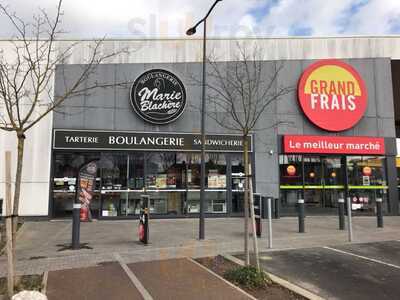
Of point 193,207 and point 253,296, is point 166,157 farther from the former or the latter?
point 253,296

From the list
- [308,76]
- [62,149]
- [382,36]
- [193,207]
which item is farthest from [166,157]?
[382,36]

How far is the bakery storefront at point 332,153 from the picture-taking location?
61.8ft

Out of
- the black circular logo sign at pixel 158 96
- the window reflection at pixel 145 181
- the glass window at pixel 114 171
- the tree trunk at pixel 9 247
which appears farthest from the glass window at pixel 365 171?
the tree trunk at pixel 9 247

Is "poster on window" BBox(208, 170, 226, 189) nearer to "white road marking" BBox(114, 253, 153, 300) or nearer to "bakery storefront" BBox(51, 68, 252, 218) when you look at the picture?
"bakery storefront" BBox(51, 68, 252, 218)

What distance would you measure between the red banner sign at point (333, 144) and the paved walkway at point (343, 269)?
310 inches

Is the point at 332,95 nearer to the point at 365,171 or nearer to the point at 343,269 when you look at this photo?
the point at 365,171

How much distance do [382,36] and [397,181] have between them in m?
7.24

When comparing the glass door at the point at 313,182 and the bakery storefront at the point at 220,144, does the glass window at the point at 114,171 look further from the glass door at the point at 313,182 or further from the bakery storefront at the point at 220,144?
the glass door at the point at 313,182

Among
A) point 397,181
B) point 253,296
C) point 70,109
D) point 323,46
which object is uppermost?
point 323,46

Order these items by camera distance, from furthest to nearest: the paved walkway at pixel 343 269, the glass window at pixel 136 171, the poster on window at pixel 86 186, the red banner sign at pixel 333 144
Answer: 1. the red banner sign at pixel 333 144
2. the glass window at pixel 136 171
3. the poster on window at pixel 86 186
4. the paved walkway at pixel 343 269

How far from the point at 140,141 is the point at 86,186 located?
2.96 m

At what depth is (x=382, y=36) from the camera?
19.8m

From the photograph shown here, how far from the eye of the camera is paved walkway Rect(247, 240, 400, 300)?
6910mm

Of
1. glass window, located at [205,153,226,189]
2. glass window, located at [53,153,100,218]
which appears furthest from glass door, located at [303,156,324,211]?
glass window, located at [53,153,100,218]
